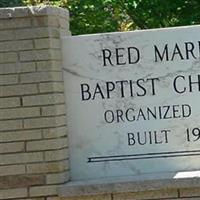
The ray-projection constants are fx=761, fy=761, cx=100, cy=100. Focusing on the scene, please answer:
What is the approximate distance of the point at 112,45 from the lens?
5387 millimetres

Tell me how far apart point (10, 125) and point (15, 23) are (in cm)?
70

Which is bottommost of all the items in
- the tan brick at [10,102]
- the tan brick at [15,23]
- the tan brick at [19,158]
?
the tan brick at [19,158]

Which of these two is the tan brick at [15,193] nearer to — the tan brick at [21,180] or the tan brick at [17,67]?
the tan brick at [21,180]

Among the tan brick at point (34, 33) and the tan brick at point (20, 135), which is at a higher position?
the tan brick at point (34, 33)

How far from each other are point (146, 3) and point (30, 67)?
580 centimetres

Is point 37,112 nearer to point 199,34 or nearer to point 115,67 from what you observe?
point 115,67

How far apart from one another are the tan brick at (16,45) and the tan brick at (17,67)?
0.10m

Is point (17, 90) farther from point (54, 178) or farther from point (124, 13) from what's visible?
point (124, 13)

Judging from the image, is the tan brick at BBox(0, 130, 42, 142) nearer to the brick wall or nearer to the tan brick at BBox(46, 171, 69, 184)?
the brick wall

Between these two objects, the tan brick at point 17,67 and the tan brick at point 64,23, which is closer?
the tan brick at point 17,67

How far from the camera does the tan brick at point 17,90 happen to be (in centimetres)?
521

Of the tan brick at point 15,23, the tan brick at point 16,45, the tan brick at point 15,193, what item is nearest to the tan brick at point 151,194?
the tan brick at point 15,193

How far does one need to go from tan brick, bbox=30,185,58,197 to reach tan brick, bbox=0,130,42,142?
1.12 ft

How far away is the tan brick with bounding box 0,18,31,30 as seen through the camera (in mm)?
5227
